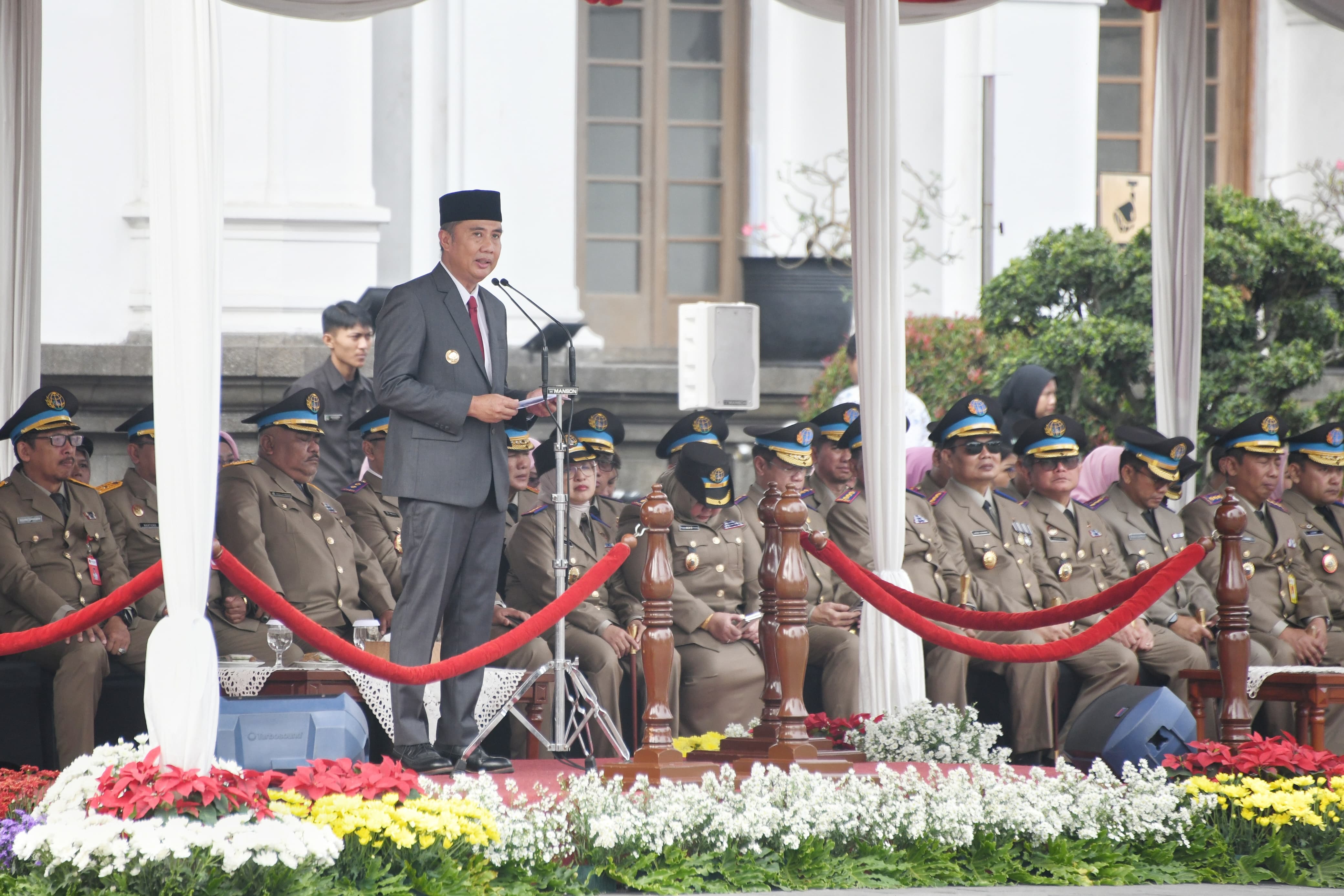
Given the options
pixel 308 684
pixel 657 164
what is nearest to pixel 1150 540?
pixel 308 684

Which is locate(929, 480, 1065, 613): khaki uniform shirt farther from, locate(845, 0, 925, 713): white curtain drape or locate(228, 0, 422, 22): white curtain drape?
locate(228, 0, 422, 22): white curtain drape

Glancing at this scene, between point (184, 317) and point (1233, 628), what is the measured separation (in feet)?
13.0

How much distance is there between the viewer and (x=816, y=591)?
9.18 m

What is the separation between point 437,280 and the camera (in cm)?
693

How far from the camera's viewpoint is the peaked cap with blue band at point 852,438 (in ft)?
30.3

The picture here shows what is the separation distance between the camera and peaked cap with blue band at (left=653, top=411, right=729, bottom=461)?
30.3 feet

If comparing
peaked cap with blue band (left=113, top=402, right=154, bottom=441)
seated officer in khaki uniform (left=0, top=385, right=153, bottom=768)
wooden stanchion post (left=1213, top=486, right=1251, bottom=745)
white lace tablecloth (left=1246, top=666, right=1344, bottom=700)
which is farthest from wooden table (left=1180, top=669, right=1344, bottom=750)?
peaked cap with blue band (left=113, top=402, right=154, bottom=441)

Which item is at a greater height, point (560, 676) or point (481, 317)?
point (481, 317)

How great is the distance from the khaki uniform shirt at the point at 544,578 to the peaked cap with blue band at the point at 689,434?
75 centimetres

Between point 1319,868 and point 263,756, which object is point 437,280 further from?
point 1319,868

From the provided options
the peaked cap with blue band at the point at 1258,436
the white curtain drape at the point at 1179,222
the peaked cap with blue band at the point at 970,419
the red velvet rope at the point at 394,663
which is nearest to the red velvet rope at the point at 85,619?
the red velvet rope at the point at 394,663

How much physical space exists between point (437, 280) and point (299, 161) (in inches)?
227

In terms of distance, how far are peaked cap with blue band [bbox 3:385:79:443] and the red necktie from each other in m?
2.06

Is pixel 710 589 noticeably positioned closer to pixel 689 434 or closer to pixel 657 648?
pixel 689 434
